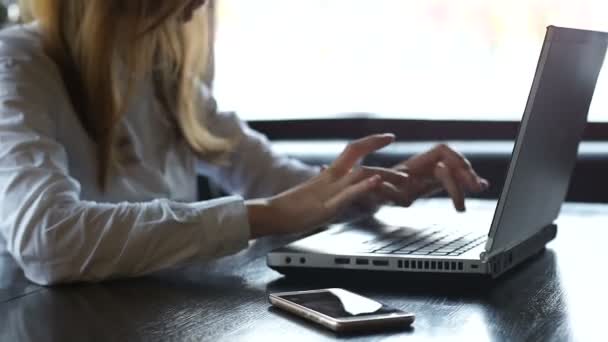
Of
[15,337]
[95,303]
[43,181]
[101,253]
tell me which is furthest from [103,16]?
[15,337]

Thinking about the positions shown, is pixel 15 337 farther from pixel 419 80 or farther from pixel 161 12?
pixel 419 80

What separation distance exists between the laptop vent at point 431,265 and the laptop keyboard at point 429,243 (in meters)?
0.03

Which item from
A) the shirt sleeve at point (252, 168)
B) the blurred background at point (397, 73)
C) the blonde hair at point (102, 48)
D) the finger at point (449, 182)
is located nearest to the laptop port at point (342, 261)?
the finger at point (449, 182)

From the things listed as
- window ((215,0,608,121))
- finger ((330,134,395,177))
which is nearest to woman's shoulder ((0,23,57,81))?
finger ((330,134,395,177))

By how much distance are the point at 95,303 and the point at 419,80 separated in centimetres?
147

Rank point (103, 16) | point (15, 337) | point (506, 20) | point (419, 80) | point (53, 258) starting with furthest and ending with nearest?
point (419, 80)
point (506, 20)
point (103, 16)
point (53, 258)
point (15, 337)

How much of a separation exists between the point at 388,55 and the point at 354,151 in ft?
3.56

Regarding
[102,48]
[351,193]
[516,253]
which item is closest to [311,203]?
[351,193]

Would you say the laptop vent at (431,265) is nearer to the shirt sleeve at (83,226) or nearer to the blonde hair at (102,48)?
the shirt sleeve at (83,226)

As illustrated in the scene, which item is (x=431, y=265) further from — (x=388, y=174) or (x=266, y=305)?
(x=388, y=174)

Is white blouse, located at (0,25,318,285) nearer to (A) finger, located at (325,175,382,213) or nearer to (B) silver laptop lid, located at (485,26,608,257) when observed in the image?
(A) finger, located at (325,175,382,213)

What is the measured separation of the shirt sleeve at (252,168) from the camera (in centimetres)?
185

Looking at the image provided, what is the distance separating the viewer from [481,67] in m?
2.28

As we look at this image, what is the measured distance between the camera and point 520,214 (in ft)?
3.67
